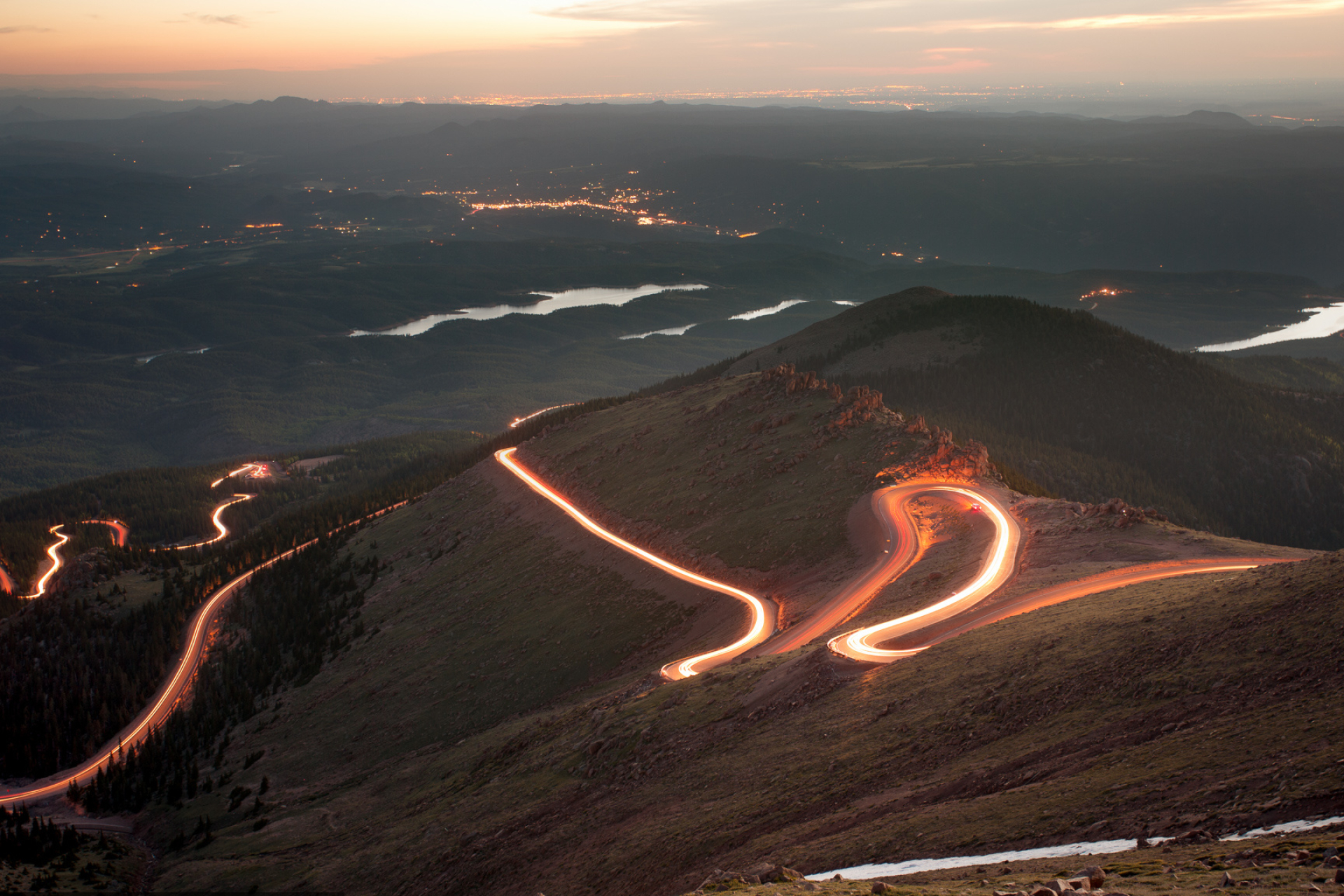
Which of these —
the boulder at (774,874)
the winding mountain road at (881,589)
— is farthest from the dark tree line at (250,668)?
the boulder at (774,874)

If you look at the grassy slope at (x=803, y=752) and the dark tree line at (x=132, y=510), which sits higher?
the grassy slope at (x=803, y=752)

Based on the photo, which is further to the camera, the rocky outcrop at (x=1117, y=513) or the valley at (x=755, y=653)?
the rocky outcrop at (x=1117, y=513)

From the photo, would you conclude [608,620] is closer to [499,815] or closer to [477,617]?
[477,617]

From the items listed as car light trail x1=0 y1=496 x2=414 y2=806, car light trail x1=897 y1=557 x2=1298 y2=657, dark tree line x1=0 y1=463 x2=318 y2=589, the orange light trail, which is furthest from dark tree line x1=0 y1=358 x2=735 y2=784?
car light trail x1=897 y1=557 x2=1298 y2=657

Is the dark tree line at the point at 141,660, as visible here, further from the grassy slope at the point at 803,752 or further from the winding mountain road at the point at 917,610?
the winding mountain road at the point at 917,610

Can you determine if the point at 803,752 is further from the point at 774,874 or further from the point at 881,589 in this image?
the point at 881,589

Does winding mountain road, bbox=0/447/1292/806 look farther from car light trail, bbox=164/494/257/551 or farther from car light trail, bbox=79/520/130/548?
car light trail, bbox=79/520/130/548

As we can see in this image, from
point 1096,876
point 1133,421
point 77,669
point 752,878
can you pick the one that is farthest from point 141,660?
point 1133,421

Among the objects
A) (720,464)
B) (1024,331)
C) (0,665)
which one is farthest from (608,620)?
(1024,331)
